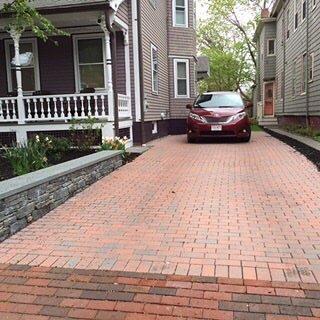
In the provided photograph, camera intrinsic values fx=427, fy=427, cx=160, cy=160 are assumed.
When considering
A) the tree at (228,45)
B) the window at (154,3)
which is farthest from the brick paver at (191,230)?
the tree at (228,45)

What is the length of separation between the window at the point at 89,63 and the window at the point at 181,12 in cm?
736

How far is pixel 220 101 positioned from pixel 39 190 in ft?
33.4

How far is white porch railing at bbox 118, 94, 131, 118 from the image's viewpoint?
12211 millimetres

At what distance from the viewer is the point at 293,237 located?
4.55 metres

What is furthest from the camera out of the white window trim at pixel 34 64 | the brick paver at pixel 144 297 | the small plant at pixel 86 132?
the white window trim at pixel 34 64

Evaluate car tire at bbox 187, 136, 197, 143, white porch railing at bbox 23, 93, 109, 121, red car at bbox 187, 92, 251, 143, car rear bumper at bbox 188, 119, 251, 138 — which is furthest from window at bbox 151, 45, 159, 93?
white porch railing at bbox 23, 93, 109, 121

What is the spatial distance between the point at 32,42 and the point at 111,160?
6.78 meters

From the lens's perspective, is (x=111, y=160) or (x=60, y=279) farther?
(x=111, y=160)

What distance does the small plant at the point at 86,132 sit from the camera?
1084 cm

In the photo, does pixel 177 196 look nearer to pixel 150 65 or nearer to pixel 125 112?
pixel 125 112

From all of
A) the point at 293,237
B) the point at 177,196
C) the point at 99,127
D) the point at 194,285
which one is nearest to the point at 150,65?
the point at 99,127

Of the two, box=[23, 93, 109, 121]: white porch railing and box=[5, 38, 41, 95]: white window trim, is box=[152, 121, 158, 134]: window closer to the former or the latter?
box=[23, 93, 109, 121]: white porch railing

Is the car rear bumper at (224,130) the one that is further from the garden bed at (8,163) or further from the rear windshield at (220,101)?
the garden bed at (8,163)

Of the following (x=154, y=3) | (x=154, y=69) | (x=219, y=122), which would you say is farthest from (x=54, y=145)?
(x=154, y=3)
